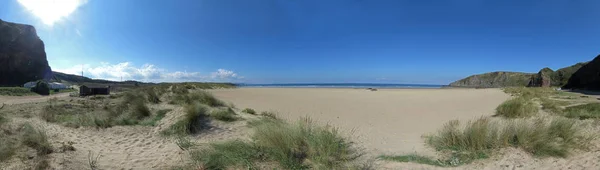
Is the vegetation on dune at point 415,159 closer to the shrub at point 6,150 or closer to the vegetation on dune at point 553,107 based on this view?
the shrub at point 6,150

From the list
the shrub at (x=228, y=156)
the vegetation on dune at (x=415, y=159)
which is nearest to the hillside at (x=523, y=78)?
the vegetation on dune at (x=415, y=159)

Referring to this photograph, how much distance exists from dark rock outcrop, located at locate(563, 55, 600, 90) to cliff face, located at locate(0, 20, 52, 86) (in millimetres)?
115128

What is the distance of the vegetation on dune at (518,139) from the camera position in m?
4.45

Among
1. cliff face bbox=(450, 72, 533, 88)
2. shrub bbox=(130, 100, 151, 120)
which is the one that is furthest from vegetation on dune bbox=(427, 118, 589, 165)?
cliff face bbox=(450, 72, 533, 88)

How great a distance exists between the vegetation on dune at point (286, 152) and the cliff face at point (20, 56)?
267 feet

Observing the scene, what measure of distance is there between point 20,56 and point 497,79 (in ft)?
530

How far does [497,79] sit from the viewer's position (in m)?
112

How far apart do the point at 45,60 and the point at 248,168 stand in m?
89.3

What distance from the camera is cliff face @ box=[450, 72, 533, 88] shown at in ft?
314

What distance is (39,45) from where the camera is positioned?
2564 inches

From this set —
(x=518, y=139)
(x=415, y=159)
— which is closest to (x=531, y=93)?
(x=518, y=139)

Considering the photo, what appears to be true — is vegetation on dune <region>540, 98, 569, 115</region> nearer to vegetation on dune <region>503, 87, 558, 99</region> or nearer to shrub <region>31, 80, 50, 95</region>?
vegetation on dune <region>503, 87, 558, 99</region>

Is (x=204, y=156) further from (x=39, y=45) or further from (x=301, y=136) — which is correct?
(x=39, y=45)

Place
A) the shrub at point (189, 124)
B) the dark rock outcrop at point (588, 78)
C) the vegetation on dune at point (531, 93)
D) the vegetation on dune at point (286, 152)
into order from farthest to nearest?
the dark rock outcrop at point (588, 78)
the vegetation on dune at point (531, 93)
the shrub at point (189, 124)
the vegetation on dune at point (286, 152)
